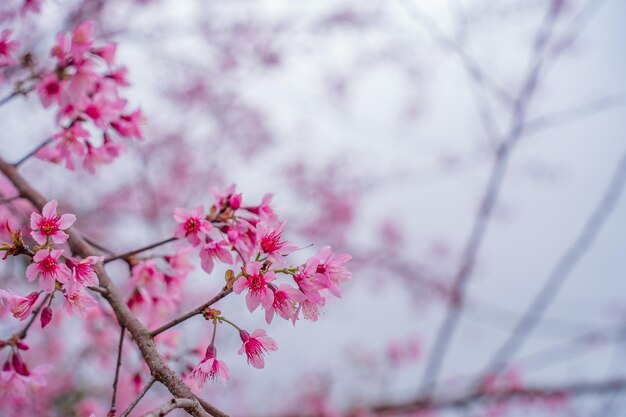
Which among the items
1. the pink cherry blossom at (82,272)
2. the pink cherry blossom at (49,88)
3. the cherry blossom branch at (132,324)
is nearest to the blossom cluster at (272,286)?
the cherry blossom branch at (132,324)

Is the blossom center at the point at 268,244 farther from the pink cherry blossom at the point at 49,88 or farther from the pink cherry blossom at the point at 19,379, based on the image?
the pink cherry blossom at the point at 49,88

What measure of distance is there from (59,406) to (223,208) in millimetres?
4970

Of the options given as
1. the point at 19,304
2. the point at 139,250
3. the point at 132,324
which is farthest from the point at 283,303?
the point at 19,304

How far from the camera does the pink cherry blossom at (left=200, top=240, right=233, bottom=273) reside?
4.31ft

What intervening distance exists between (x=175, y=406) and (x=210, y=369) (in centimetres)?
25

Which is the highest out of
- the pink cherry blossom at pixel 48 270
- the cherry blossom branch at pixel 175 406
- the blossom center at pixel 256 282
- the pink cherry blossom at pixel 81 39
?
the pink cherry blossom at pixel 81 39

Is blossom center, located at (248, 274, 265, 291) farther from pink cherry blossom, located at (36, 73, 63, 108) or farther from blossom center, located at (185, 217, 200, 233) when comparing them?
pink cherry blossom, located at (36, 73, 63, 108)

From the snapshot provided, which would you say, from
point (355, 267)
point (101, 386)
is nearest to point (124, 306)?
point (101, 386)

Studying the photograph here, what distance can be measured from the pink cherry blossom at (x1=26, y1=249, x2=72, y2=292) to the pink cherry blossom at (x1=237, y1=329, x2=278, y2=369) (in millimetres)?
394

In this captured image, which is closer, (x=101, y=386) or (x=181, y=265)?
(x=181, y=265)

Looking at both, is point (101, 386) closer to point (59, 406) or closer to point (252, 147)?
point (59, 406)

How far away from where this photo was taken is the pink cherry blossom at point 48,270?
1113 millimetres

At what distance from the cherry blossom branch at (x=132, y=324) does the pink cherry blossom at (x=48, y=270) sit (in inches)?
6.0

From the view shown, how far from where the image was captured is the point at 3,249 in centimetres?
109
